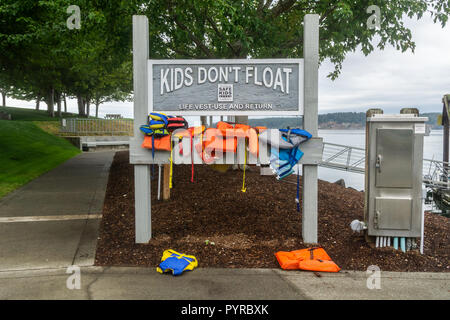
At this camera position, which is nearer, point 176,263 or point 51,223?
point 176,263

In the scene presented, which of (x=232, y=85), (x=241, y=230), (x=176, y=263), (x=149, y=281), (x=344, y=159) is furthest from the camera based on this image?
(x=344, y=159)

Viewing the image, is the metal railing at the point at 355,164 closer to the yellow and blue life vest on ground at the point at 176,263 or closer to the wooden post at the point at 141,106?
the wooden post at the point at 141,106

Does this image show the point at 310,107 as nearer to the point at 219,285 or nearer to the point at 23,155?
the point at 219,285

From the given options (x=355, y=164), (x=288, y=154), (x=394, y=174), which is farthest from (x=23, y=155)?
(x=394, y=174)

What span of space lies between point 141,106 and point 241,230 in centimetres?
228

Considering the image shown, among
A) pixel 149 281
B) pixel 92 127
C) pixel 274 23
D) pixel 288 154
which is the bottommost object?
pixel 149 281

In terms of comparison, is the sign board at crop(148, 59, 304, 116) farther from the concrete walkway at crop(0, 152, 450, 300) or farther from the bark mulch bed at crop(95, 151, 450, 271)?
the concrete walkway at crop(0, 152, 450, 300)

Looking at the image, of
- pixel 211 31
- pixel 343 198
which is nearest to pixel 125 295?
pixel 343 198

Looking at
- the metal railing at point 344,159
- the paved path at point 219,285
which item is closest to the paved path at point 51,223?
the paved path at point 219,285

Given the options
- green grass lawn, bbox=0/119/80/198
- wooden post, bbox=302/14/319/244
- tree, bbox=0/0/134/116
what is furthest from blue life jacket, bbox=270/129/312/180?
green grass lawn, bbox=0/119/80/198

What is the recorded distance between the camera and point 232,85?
4984 mm

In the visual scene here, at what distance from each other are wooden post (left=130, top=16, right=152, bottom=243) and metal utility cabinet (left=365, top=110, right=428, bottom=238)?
116 inches

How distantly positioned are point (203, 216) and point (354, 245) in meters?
2.37

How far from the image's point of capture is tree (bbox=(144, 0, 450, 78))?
7.32 meters
